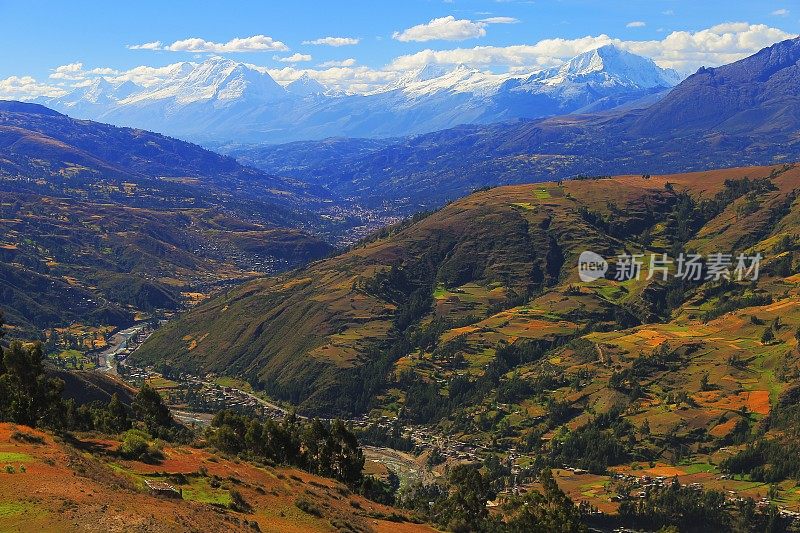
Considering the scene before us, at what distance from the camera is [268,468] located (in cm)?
7406

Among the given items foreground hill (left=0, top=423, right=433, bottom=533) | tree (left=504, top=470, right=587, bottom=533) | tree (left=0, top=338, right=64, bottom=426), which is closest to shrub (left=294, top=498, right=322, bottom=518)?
foreground hill (left=0, top=423, right=433, bottom=533)

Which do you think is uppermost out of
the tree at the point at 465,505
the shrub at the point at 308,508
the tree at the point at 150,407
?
the shrub at the point at 308,508

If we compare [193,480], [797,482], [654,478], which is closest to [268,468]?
[193,480]

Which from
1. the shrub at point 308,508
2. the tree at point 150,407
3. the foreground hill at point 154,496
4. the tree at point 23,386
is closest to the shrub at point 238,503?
the foreground hill at point 154,496

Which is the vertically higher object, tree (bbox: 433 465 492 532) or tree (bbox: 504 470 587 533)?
tree (bbox: 504 470 587 533)

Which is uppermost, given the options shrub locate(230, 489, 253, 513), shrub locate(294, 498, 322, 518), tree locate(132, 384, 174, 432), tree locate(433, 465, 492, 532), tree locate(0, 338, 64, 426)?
tree locate(0, 338, 64, 426)

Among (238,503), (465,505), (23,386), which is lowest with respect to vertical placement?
(465,505)

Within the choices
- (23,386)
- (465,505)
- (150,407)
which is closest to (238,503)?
(23,386)

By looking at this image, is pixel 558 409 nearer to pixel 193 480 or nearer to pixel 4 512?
pixel 193 480

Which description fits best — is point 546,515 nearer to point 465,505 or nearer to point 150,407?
point 465,505

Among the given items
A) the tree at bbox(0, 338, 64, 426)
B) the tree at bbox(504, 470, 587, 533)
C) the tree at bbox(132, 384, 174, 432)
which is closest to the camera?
the tree at bbox(0, 338, 64, 426)

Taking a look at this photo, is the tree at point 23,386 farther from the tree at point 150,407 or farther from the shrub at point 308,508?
the shrub at point 308,508

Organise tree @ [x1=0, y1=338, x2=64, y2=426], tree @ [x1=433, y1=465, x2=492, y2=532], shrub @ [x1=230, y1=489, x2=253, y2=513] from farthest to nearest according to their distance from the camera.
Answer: tree @ [x1=433, y1=465, x2=492, y2=532]
tree @ [x1=0, y1=338, x2=64, y2=426]
shrub @ [x1=230, y1=489, x2=253, y2=513]

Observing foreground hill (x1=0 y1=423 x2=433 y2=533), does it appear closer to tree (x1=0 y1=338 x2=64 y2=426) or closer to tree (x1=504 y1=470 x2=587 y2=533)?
tree (x1=504 y1=470 x2=587 y2=533)
